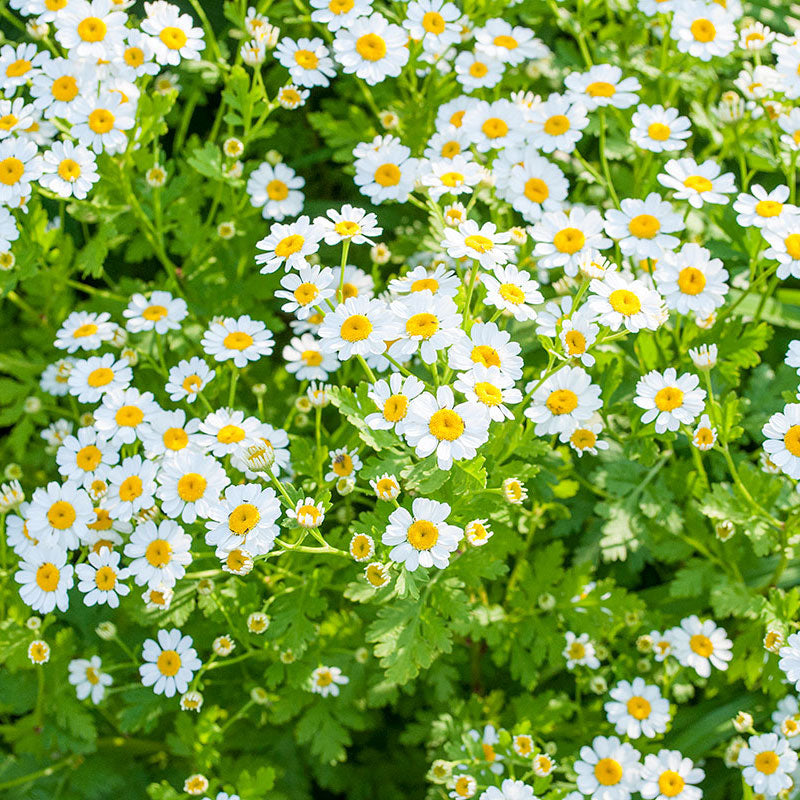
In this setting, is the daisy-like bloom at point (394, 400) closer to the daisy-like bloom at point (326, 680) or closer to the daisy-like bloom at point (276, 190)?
the daisy-like bloom at point (326, 680)

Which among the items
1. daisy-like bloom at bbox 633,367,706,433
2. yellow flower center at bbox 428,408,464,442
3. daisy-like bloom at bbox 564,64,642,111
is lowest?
daisy-like bloom at bbox 633,367,706,433

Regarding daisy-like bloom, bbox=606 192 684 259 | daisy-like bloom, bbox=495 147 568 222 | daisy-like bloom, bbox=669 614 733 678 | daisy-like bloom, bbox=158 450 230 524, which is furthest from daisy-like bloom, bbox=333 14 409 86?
daisy-like bloom, bbox=669 614 733 678

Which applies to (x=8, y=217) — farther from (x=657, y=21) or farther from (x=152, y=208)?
(x=657, y=21)

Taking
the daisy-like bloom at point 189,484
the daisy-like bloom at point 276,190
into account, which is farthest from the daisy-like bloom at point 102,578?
the daisy-like bloom at point 276,190

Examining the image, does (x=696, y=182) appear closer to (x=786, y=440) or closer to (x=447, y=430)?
(x=786, y=440)

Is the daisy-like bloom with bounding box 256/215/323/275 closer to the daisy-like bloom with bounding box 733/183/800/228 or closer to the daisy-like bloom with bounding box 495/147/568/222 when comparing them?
the daisy-like bloom with bounding box 495/147/568/222

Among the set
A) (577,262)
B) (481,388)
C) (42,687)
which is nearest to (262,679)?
(42,687)
